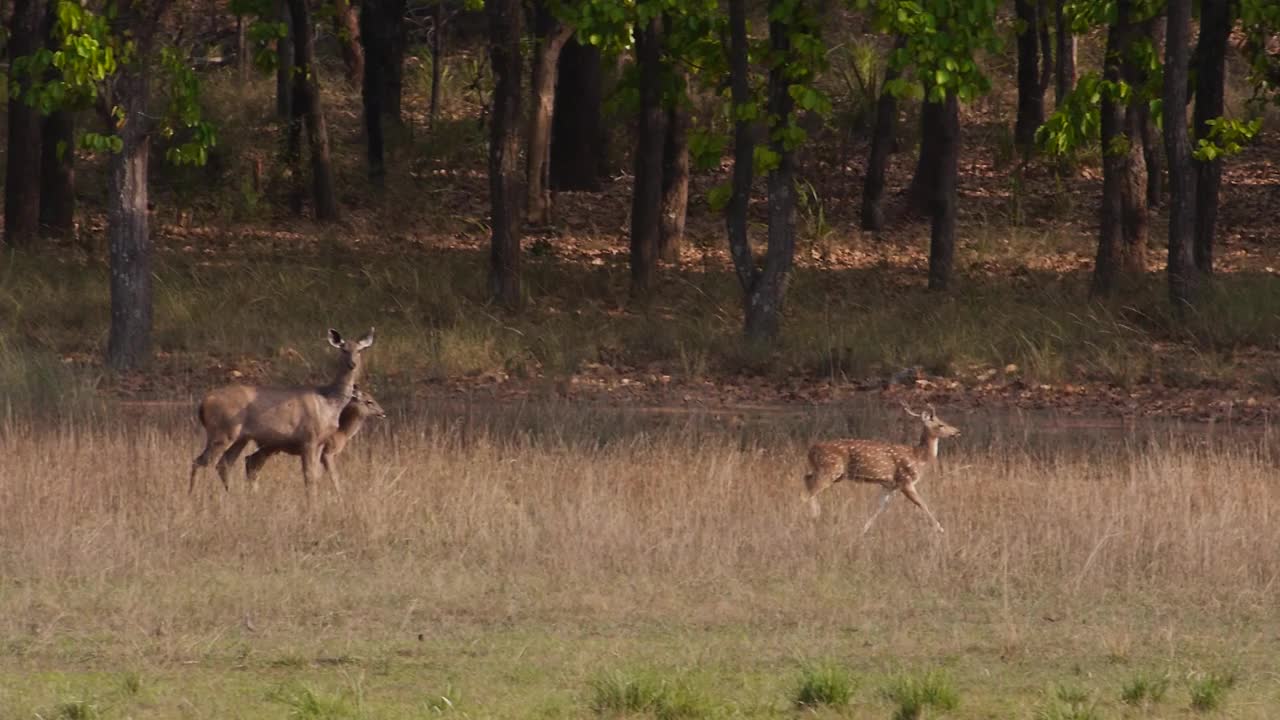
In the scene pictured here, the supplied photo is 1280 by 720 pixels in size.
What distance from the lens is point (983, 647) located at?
896 centimetres

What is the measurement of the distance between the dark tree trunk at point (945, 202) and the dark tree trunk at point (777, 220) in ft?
15.1

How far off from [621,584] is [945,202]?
639 inches

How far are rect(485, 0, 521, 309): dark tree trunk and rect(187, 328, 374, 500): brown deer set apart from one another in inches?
402

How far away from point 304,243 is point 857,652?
21.2 m

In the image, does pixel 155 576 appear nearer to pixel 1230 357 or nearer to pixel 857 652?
pixel 857 652

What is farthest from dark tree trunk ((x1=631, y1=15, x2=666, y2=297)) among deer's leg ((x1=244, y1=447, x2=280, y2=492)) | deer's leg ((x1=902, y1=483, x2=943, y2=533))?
deer's leg ((x1=902, y1=483, x2=943, y2=533))

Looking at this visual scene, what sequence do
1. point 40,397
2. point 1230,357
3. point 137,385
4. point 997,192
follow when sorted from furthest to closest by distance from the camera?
point 997,192 → point 1230,357 → point 137,385 → point 40,397

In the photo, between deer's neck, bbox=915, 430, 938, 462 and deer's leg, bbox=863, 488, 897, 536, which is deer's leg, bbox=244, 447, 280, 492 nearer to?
deer's leg, bbox=863, 488, 897, 536

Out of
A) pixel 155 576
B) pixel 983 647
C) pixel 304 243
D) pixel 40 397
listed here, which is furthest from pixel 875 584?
pixel 304 243

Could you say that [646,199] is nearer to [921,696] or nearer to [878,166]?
[878,166]

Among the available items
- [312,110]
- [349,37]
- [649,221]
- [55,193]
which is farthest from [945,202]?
[349,37]

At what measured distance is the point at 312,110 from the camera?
97.2 feet

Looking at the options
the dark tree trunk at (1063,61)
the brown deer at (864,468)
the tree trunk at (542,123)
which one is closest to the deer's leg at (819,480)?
the brown deer at (864,468)

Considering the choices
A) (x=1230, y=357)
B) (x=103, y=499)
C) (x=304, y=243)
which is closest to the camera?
(x=103, y=499)
